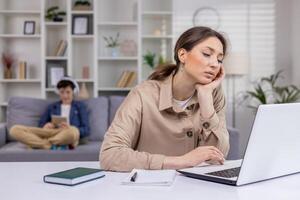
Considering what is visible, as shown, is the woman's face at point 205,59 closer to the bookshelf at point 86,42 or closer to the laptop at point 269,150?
the laptop at point 269,150

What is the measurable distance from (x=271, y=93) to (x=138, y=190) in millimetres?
4218

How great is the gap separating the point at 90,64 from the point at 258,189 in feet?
13.8

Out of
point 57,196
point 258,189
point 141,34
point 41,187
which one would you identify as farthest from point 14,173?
point 141,34

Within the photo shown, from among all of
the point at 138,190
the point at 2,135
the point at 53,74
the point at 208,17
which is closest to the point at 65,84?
the point at 2,135

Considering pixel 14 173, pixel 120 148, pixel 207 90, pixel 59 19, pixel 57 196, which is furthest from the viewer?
pixel 59 19

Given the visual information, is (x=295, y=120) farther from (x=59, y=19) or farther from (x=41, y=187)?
(x=59, y=19)

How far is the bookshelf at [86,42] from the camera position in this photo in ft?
16.1

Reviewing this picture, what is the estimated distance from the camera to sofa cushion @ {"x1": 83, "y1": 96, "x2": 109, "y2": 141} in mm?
4000

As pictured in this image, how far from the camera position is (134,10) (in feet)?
16.7

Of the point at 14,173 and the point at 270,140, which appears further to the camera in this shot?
the point at 14,173

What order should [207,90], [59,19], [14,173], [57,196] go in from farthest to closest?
[59,19], [207,90], [14,173], [57,196]

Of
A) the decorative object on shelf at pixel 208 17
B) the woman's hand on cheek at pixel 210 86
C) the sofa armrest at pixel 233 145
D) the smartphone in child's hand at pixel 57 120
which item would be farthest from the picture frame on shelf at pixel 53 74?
the woman's hand on cheek at pixel 210 86

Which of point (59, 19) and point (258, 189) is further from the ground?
point (59, 19)

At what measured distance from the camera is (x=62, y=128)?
3730 mm
